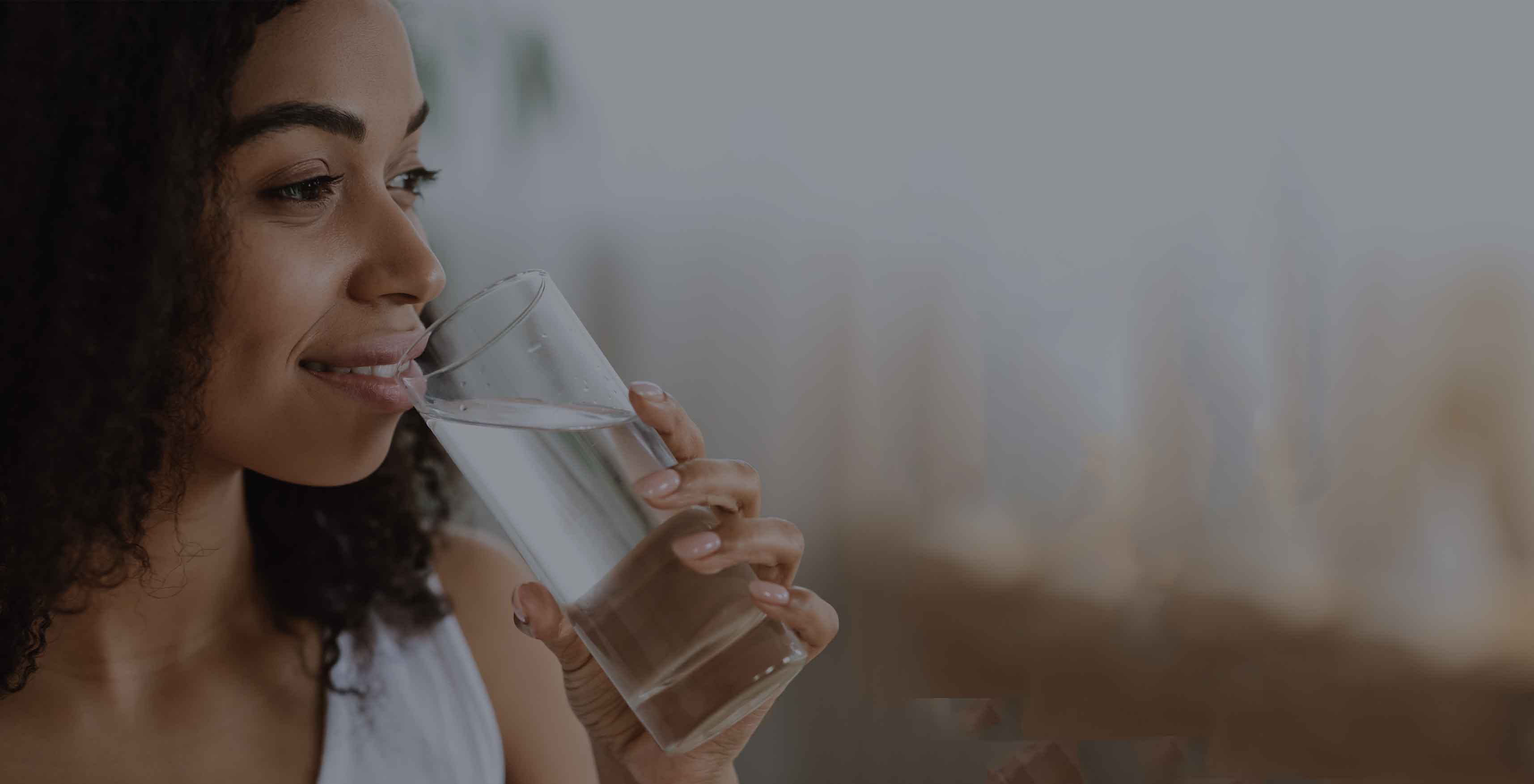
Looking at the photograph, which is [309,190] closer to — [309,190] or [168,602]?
[309,190]

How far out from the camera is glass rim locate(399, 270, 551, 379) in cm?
66

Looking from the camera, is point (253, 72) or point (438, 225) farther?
point (438, 225)

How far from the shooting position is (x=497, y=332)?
698mm

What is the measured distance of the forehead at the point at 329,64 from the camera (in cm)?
85

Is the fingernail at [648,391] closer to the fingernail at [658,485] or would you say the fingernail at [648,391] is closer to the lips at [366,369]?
the fingernail at [658,485]

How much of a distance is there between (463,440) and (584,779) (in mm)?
632

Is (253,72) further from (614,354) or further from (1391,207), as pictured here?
(1391,207)

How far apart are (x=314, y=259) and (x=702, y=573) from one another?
423 millimetres

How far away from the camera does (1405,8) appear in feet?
5.04

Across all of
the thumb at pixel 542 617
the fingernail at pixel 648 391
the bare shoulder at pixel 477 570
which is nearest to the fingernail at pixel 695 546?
the fingernail at pixel 648 391

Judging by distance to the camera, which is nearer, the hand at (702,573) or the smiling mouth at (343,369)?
the hand at (702,573)

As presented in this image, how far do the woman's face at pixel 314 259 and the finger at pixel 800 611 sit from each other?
368 mm

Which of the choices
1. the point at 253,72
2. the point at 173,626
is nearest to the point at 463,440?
the point at 253,72

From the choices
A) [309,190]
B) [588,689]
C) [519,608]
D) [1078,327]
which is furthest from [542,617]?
[1078,327]
